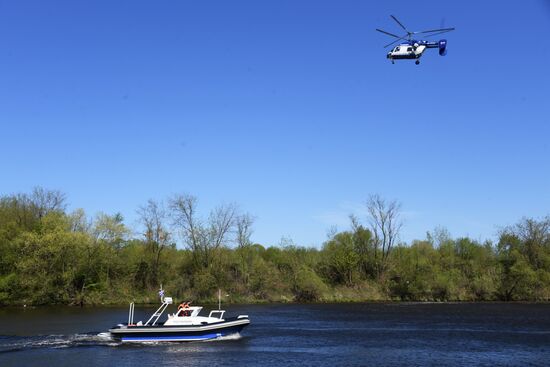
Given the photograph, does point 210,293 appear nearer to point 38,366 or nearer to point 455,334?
point 455,334

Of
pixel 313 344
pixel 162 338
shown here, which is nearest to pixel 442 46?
pixel 313 344

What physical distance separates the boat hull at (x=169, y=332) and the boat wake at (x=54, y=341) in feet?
3.22

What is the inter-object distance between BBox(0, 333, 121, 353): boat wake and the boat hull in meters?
0.98

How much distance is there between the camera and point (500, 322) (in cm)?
5669

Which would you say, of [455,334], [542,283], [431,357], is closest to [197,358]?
[431,357]

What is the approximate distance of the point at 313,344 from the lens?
42.1 metres

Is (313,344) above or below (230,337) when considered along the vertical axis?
below

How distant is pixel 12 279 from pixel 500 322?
68.1m

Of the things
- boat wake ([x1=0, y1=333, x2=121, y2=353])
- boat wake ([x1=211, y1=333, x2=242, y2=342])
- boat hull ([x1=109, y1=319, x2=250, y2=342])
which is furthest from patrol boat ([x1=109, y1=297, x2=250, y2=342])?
boat wake ([x1=0, y1=333, x2=121, y2=353])

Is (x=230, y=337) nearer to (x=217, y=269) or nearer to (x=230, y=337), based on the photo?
(x=230, y=337)

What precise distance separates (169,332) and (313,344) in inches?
453

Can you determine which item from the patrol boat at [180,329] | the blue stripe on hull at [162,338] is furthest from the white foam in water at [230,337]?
the blue stripe on hull at [162,338]

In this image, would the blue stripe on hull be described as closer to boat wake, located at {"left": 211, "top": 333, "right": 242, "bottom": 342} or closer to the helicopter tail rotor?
boat wake, located at {"left": 211, "top": 333, "right": 242, "bottom": 342}

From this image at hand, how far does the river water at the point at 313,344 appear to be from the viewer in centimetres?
3575
